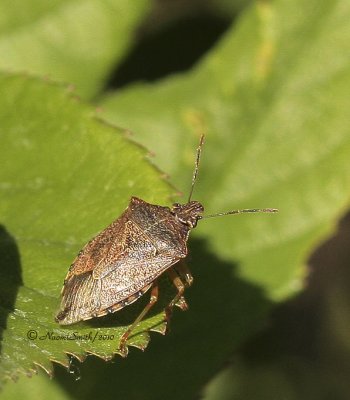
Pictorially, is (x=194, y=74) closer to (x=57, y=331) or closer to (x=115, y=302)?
(x=115, y=302)

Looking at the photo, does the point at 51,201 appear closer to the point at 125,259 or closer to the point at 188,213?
the point at 125,259

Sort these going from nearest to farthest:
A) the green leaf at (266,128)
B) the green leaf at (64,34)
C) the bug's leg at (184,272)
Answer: the bug's leg at (184,272) → the green leaf at (266,128) → the green leaf at (64,34)

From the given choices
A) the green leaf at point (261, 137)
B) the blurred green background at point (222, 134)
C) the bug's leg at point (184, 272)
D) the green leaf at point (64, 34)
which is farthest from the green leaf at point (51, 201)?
the green leaf at point (64, 34)

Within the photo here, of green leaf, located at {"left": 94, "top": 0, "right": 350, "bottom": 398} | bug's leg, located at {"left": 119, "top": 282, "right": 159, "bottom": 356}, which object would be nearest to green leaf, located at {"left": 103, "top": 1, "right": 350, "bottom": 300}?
green leaf, located at {"left": 94, "top": 0, "right": 350, "bottom": 398}

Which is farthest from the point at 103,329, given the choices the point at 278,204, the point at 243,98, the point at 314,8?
the point at 314,8

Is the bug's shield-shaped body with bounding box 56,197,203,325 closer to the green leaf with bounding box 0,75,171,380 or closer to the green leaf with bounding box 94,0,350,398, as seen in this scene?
the green leaf with bounding box 0,75,171,380

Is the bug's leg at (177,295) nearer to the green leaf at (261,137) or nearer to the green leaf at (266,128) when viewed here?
the green leaf at (261,137)

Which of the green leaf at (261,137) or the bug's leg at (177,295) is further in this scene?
the green leaf at (261,137)
